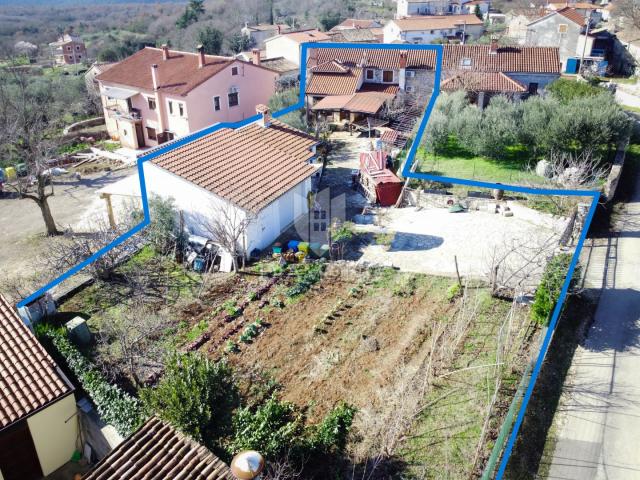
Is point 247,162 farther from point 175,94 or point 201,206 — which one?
point 175,94

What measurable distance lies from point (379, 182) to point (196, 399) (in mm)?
15041

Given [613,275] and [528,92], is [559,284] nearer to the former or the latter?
[613,275]

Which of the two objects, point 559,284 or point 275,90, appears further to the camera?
point 275,90

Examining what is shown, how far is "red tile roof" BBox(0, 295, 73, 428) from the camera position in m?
10.5

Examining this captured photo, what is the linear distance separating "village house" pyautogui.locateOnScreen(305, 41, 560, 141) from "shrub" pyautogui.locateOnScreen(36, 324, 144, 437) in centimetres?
2383

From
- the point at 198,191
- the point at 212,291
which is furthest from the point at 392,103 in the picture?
the point at 212,291

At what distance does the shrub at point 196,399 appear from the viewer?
959cm

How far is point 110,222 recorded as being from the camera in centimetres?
2177

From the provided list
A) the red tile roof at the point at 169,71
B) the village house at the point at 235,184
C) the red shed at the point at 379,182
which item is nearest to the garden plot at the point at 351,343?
the village house at the point at 235,184

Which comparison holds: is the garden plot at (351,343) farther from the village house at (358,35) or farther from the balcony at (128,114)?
the village house at (358,35)

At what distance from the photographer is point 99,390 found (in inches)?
474

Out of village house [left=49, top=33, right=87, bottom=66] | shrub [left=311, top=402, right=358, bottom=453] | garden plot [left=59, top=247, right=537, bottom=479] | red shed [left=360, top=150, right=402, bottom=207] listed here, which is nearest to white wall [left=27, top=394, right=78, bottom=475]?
garden plot [left=59, top=247, right=537, bottom=479]

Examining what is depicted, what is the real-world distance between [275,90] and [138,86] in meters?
9.71

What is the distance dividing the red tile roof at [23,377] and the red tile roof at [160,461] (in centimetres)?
262
